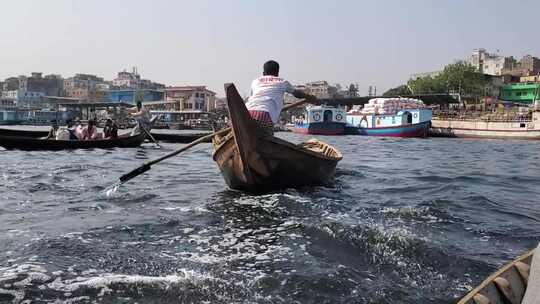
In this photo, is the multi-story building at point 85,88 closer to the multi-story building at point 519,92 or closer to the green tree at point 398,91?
the green tree at point 398,91

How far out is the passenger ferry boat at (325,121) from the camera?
4603 centimetres

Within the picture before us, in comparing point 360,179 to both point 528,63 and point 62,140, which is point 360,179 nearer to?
point 62,140

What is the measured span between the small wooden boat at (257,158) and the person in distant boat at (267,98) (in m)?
0.34

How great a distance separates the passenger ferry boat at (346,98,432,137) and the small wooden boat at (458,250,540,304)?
3736cm

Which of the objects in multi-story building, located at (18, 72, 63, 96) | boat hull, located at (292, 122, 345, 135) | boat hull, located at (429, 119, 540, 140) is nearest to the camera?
boat hull, located at (429, 119, 540, 140)

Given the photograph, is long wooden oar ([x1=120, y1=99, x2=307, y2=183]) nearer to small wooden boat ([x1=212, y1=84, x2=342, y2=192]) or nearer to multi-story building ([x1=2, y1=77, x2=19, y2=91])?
small wooden boat ([x1=212, y1=84, x2=342, y2=192])

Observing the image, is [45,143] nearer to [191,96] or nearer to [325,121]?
[325,121]

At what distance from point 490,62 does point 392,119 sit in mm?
49814

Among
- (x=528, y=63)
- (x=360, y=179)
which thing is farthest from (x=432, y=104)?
(x=360, y=179)

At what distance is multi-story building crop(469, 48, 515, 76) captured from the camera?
2977 inches

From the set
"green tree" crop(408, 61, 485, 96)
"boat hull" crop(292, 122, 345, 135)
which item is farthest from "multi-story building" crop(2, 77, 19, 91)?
"green tree" crop(408, 61, 485, 96)

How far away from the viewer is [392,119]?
41.0m

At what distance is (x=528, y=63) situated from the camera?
234 ft

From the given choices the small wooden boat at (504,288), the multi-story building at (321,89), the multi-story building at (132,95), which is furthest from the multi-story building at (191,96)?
the small wooden boat at (504,288)
